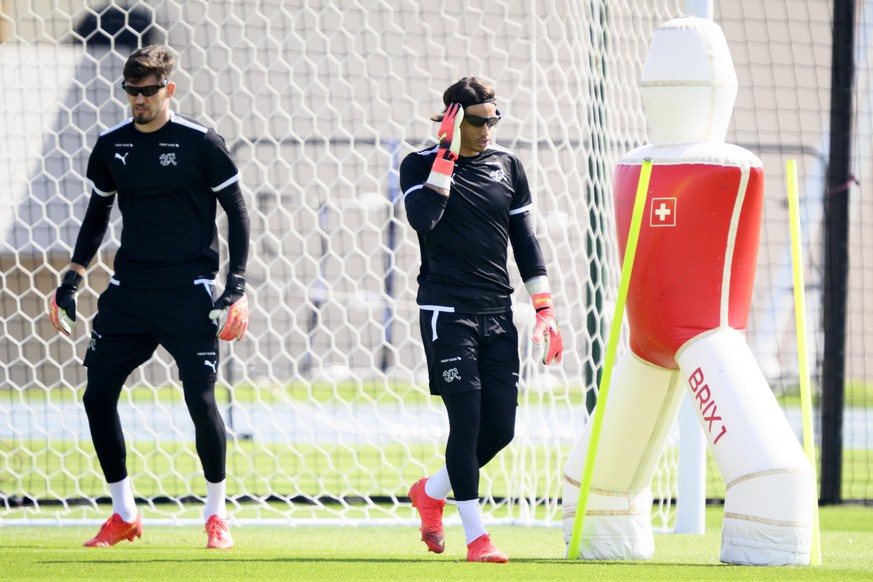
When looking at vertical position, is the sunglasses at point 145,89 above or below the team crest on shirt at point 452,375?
above

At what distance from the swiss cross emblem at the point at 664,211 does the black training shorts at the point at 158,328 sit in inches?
60.7

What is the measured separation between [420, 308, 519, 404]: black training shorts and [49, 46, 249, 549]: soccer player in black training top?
28.6 inches

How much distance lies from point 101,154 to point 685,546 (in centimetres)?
258

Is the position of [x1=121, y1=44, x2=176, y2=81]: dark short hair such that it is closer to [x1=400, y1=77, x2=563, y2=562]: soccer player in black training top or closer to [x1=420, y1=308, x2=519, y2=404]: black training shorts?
[x1=400, y1=77, x2=563, y2=562]: soccer player in black training top

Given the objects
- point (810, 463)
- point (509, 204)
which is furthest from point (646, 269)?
point (810, 463)

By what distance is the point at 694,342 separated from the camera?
3961 mm

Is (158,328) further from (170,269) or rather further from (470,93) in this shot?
(470,93)

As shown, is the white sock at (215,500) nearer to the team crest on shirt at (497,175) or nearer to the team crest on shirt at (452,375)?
the team crest on shirt at (452,375)

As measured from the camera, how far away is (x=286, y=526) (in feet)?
18.5

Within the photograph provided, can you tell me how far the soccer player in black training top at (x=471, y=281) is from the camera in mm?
→ 3990

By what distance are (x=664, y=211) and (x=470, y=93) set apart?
71cm

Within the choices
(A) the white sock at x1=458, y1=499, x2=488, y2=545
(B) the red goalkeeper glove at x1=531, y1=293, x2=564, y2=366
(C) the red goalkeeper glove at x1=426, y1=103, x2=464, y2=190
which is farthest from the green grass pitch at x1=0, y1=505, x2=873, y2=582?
(C) the red goalkeeper glove at x1=426, y1=103, x2=464, y2=190

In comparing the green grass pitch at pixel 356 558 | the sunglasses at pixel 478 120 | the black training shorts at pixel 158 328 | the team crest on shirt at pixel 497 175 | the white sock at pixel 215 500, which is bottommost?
the green grass pitch at pixel 356 558

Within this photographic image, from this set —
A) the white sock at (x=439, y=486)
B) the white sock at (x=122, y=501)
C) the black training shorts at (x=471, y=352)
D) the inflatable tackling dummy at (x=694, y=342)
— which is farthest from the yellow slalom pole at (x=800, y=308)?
the white sock at (x=122, y=501)
